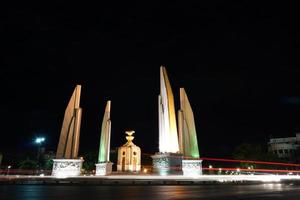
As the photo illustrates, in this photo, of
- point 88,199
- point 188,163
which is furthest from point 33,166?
point 88,199

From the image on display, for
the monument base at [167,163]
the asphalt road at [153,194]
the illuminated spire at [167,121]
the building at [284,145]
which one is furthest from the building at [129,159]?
the building at [284,145]

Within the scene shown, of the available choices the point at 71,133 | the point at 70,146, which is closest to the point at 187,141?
the point at 70,146

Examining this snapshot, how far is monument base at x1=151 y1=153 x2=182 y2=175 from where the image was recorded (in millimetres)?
26031

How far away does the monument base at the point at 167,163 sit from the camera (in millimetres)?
26031

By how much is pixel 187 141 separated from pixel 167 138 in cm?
250

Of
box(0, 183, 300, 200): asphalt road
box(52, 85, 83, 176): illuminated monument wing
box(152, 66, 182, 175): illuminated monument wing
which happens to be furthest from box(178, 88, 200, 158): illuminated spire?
box(0, 183, 300, 200): asphalt road

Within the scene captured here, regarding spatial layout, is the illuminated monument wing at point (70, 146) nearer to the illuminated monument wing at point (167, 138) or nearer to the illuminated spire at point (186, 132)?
the illuminated monument wing at point (167, 138)

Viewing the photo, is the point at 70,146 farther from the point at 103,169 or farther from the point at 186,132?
the point at 186,132

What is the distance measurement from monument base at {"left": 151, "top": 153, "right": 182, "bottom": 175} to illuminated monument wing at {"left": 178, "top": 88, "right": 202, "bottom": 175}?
0.66 meters

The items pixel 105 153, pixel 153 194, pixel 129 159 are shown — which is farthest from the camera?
pixel 129 159

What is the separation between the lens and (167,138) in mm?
28250

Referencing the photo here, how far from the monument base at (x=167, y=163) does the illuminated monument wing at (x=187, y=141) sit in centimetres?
66

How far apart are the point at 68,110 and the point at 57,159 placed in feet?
20.9

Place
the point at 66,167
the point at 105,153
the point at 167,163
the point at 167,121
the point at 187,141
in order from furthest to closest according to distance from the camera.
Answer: the point at 105,153, the point at 167,121, the point at 187,141, the point at 66,167, the point at 167,163
